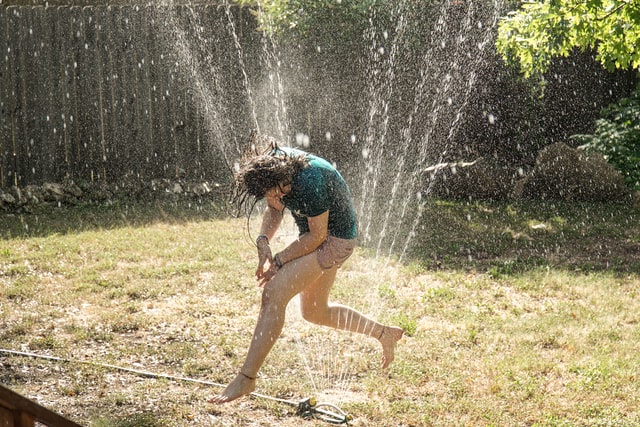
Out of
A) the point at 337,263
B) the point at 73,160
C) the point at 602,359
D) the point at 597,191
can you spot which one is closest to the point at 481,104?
the point at 597,191

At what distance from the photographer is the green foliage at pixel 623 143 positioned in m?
8.26

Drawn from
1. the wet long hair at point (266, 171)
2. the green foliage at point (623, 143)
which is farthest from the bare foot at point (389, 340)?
the green foliage at point (623, 143)

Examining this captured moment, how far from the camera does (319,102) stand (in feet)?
33.4

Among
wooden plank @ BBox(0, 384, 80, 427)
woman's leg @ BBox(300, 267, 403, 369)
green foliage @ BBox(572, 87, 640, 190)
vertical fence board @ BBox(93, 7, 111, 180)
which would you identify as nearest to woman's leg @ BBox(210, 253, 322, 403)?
Result: woman's leg @ BBox(300, 267, 403, 369)

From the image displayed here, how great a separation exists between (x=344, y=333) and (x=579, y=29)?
9.42ft

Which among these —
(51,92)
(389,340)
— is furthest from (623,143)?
(51,92)

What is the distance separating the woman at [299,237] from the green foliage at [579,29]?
2555 millimetres

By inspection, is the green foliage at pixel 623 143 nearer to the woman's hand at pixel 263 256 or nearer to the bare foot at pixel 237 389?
the woman's hand at pixel 263 256

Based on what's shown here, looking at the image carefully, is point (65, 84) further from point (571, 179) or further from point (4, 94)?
point (571, 179)

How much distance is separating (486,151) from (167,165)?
14.4 ft

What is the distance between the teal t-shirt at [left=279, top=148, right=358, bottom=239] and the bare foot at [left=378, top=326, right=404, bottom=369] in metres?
0.61

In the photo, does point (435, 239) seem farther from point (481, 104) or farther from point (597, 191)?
point (481, 104)

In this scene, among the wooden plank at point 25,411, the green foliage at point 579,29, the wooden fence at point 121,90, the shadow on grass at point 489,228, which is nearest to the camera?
the wooden plank at point 25,411

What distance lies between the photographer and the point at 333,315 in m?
4.00
